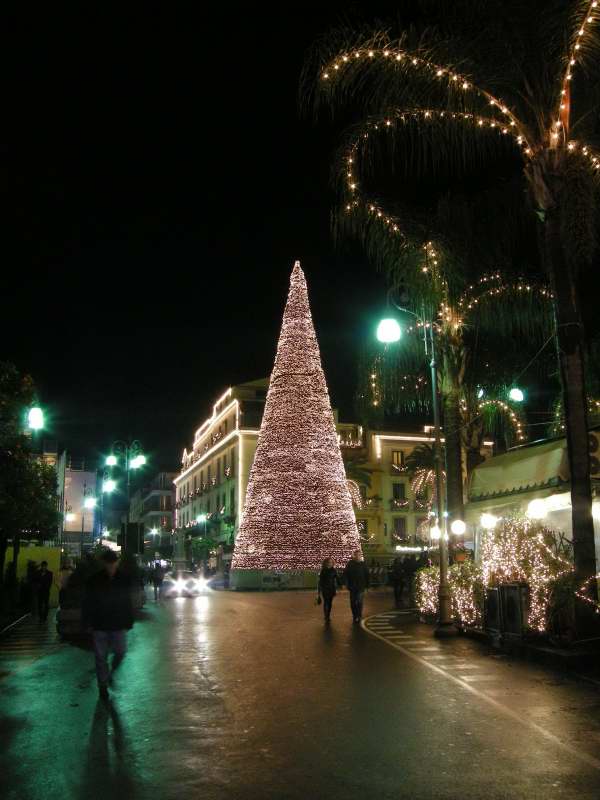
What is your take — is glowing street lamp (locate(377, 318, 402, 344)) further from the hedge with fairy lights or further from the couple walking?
the couple walking

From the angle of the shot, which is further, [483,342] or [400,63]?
[483,342]

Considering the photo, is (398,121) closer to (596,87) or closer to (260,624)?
(596,87)

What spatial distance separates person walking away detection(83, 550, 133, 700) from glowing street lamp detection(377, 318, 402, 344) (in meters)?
9.78

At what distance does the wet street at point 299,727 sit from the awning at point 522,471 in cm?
405

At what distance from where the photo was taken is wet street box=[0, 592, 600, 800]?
5789 mm

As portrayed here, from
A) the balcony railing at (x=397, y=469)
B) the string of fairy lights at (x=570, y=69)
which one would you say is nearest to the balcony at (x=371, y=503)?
the balcony railing at (x=397, y=469)

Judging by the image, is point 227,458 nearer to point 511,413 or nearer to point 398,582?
point 398,582

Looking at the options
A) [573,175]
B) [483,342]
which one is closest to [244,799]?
[573,175]

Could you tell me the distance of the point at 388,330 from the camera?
1798 centimetres

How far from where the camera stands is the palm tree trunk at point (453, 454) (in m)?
20.9

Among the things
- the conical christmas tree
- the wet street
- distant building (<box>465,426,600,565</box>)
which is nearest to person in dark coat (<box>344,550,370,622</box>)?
distant building (<box>465,426,600,565</box>)

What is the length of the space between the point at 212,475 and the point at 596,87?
219ft

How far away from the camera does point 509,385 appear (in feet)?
77.4

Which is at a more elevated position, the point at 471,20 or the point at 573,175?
the point at 471,20
